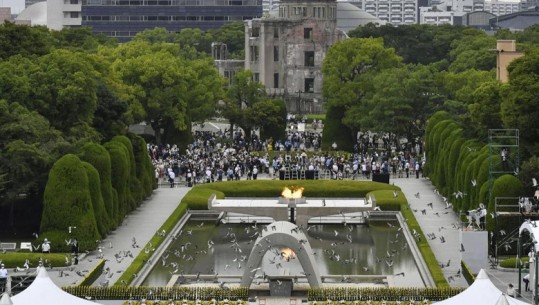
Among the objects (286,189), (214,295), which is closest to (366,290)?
(214,295)

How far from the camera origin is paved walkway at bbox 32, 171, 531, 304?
67.4 m

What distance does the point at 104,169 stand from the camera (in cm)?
8100

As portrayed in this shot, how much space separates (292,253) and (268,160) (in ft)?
142

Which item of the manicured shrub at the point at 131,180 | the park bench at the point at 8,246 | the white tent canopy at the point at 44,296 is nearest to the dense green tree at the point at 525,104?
the manicured shrub at the point at 131,180

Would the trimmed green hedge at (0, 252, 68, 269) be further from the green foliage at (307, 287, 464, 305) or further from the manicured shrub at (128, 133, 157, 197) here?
the manicured shrub at (128, 133, 157, 197)

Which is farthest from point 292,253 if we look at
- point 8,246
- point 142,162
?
point 142,162

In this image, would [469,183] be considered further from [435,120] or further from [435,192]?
[435,120]

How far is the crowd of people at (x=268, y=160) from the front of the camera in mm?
103812

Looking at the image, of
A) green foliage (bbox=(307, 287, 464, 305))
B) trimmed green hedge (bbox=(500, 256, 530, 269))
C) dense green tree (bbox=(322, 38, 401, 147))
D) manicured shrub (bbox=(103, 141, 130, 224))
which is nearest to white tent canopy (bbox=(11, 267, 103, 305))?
green foliage (bbox=(307, 287, 464, 305))

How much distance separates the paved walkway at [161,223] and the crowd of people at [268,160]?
178cm

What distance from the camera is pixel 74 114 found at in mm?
86875

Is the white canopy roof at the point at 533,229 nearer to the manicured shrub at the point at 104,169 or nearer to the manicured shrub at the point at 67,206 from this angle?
the manicured shrub at the point at 67,206

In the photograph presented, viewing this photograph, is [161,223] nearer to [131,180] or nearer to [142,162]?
[131,180]

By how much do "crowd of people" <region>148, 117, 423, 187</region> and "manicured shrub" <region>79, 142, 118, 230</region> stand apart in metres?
19.3
